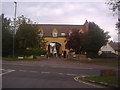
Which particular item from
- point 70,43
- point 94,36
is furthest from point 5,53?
point 94,36

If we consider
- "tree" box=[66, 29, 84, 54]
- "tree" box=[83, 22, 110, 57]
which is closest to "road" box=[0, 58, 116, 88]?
"tree" box=[83, 22, 110, 57]

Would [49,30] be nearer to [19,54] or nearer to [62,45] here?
[62,45]

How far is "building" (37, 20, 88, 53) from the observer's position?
3189 inches

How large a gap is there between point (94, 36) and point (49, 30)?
32672 mm

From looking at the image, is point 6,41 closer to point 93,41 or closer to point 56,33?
point 93,41

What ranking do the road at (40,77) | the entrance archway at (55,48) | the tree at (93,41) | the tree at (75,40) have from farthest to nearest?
1. the entrance archway at (55,48)
2. the tree at (75,40)
3. the tree at (93,41)
4. the road at (40,77)

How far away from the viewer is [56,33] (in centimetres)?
A: 8306

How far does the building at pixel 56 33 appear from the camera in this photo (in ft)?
266

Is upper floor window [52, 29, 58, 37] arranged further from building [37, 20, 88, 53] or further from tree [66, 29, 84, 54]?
tree [66, 29, 84, 54]

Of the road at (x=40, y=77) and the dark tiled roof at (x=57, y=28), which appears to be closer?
the road at (x=40, y=77)

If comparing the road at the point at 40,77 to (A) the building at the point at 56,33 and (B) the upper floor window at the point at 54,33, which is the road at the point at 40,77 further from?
(B) the upper floor window at the point at 54,33

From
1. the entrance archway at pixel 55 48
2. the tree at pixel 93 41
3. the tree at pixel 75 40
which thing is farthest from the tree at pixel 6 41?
the entrance archway at pixel 55 48

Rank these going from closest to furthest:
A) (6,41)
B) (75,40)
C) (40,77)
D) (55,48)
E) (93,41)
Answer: (40,77), (6,41), (93,41), (75,40), (55,48)

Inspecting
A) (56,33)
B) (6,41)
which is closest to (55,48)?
(56,33)
